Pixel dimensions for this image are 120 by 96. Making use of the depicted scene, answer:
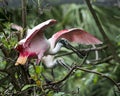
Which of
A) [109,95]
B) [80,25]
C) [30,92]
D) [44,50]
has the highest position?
[44,50]

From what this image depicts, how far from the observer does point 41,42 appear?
2.24ft

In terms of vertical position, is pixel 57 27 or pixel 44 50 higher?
pixel 44 50

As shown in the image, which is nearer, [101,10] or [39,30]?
[39,30]

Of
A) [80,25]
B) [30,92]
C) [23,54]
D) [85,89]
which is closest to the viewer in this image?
[23,54]

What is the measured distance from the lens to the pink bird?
2.17 ft

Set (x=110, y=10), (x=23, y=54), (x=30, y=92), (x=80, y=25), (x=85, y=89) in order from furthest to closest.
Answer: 1. (x=110, y=10)
2. (x=80, y=25)
3. (x=85, y=89)
4. (x=30, y=92)
5. (x=23, y=54)

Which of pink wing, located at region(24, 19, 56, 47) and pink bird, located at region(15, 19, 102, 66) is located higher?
pink wing, located at region(24, 19, 56, 47)

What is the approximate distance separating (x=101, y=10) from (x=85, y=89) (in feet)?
2.78

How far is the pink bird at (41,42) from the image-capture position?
66cm

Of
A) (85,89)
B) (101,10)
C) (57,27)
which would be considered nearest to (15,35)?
(85,89)

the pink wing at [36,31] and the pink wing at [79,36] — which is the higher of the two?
the pink wing at [36,31]

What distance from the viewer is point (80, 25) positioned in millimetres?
2557

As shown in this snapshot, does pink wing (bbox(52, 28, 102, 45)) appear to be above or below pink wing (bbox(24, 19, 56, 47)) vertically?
below

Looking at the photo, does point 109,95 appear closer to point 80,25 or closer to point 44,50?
point 80,25
